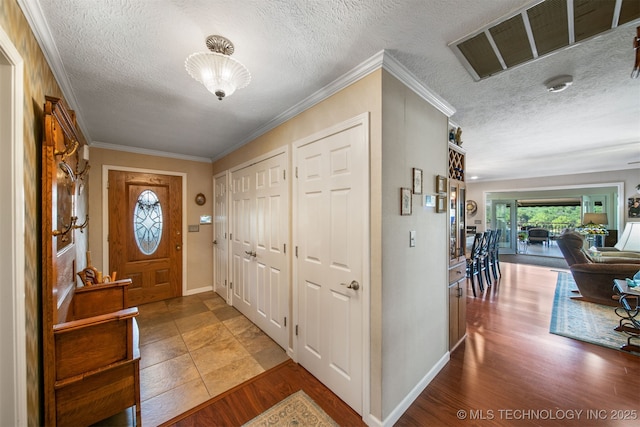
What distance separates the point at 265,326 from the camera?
2777mm

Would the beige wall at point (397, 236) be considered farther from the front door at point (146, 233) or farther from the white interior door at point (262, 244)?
the front door at point (146, 233)

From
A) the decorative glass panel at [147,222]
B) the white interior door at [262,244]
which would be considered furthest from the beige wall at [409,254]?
the decorative glass panel at [147,222]

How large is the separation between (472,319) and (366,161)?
9.88 feet

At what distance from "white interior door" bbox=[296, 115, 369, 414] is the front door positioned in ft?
9.40

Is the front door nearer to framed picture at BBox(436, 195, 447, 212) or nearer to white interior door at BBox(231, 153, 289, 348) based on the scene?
white interior door at BBox(231, 153, 289, 348)

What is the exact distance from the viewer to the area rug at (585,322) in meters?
2.67

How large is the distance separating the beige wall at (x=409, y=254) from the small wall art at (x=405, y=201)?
42 mm

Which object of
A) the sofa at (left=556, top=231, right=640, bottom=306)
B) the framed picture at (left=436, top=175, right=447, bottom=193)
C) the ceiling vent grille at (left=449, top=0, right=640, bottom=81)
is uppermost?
the ceiling vent grille at (left=449, top=0, right=640, bottom=81)

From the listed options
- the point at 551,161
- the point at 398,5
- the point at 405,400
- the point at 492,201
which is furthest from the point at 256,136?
the point at 492,201

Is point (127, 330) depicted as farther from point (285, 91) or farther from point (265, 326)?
point (285, 91)

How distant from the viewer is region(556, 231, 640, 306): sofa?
353 centimetres

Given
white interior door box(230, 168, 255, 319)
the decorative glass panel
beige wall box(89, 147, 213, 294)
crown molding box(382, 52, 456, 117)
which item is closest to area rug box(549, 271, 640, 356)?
crown molding box(382, 52, 456, 117)

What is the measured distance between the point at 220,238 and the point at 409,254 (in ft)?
10.9

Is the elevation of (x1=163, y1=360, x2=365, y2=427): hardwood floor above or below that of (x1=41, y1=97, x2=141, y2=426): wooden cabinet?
below
